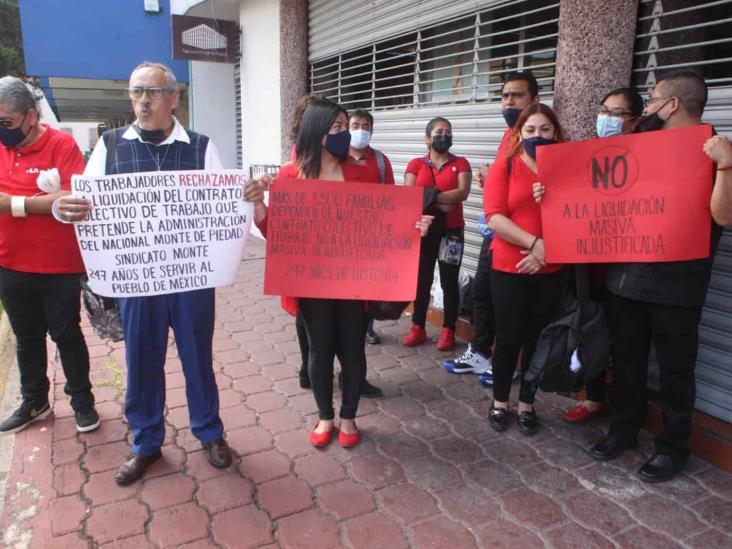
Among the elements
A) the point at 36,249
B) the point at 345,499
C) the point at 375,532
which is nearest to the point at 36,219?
the point at 36,249

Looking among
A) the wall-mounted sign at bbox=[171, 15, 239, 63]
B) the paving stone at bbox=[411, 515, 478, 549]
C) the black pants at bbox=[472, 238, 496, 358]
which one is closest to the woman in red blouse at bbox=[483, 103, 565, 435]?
the black pants at bbox=[472, 238, 496, 358]

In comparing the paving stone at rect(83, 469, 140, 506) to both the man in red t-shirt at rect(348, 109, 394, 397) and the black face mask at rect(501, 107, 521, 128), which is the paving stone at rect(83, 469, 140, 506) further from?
the black face mask at rect(501, 107, 521, 128)

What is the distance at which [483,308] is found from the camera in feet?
13.4

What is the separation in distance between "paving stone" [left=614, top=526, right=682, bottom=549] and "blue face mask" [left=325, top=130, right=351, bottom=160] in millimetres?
2266

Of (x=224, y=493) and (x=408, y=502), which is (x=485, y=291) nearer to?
(x=408, y=502)

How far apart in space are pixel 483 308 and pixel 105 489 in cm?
267

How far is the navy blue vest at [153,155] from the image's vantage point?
2.61m

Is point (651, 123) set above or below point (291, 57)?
below

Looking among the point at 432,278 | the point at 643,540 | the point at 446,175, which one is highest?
the point at 446,175

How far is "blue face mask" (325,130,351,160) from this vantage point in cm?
287

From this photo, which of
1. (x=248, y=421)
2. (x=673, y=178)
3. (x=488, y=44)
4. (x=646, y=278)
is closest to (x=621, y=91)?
(x=673, y=178)

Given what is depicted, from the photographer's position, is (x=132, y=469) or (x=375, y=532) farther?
(x=132, y=469)

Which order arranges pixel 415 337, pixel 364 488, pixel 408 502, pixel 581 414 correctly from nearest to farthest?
pixel 408 502 → pixel 364 488 → pixel 581 414 → pixel 415 337

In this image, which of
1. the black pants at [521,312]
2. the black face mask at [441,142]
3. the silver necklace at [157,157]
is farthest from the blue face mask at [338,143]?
the black face mask at [441,142]
